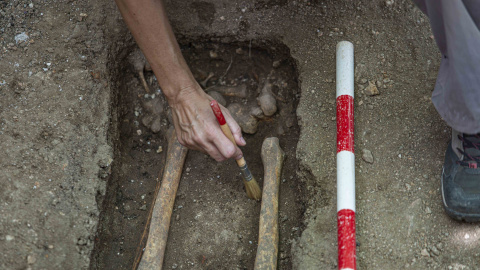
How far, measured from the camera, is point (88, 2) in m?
2.64

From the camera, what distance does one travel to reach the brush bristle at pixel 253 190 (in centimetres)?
226

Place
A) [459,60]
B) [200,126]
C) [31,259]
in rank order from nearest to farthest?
[459,60]
[31,259]
[200,126]

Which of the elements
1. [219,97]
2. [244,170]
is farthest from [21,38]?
[244,170]

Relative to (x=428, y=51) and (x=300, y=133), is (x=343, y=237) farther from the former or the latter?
(x=428, y=51)

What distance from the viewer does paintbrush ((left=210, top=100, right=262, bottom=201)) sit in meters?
1.96

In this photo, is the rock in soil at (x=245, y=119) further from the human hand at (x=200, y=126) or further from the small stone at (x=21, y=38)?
the small stone at (x=21, y=38)

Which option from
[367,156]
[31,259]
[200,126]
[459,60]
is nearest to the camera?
[459,60]

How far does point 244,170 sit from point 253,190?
0.17 meters

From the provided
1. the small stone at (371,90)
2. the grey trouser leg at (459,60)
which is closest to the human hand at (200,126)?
the small stone at (371,90)

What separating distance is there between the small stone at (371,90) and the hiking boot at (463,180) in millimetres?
446

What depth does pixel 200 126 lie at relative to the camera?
6.66 ft

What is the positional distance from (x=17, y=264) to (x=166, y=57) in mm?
1109

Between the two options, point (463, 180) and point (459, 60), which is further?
point (463, 180)

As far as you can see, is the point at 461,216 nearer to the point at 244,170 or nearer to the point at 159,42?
the point at 244,170
